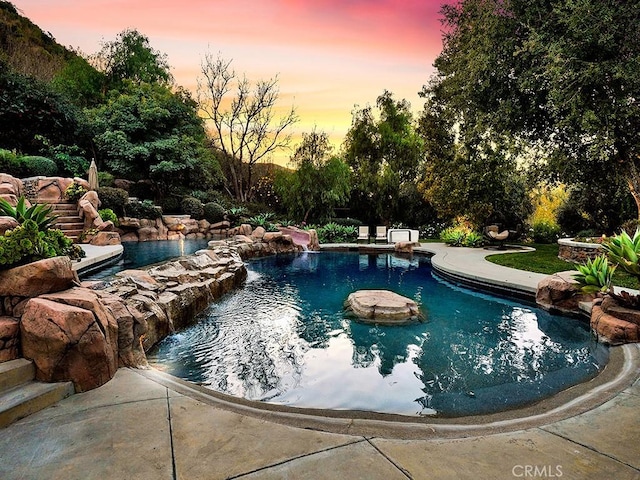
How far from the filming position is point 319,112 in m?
20.3

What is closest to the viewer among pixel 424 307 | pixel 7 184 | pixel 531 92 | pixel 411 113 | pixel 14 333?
pixel 14 333

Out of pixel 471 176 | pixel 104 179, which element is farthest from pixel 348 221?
pixel 104 179

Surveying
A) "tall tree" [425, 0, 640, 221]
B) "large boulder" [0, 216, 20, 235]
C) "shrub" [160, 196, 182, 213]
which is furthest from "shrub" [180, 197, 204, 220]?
"large boulder" [0, 216, 20, 235]

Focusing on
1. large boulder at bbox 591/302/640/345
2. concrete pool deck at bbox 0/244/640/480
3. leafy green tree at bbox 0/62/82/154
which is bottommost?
large boulder at bbox 591/302/640/345

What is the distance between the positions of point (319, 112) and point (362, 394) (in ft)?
62.9

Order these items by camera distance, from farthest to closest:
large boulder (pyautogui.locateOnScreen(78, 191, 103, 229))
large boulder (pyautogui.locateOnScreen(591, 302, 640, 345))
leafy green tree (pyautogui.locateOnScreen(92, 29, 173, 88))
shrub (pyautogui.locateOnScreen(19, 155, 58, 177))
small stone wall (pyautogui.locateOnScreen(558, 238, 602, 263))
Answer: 1. leafy green tree (pyautogui.locateOnScreen(92, 29, 173, 88))
2. shrub (pyautogui.locateOnScreen(19, 155, 58, 177))
3. large boulder (pyautogui.locateOnScreen(78, 191, 103, 229))
4. small stone wall (pyautogui.locateOnScreen(558, 238, 602, 263))
5. large boulder (pyautogui.locateOnScreen(591, 302, 640, 345))

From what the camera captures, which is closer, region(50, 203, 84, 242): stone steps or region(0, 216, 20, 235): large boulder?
region(0, 216, 20, 235): large boulder

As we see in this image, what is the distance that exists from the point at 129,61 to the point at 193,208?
13.8m

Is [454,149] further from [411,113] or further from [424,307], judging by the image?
[424,307]

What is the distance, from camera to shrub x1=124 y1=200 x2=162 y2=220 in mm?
14484

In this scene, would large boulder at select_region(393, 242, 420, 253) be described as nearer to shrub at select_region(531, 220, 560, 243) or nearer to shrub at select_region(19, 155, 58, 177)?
shrub at select_region(531, 220, 560, 243)

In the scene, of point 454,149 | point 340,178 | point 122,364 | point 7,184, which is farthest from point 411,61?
point 122,364

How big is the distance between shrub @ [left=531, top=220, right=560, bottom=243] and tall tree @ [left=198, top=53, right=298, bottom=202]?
15.2m

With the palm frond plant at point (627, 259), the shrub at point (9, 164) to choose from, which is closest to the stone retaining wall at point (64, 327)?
the palm frond plant at point (627, 259)
